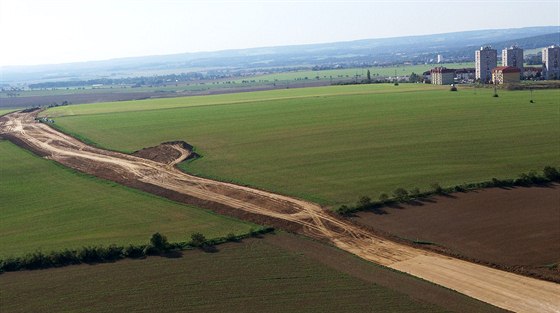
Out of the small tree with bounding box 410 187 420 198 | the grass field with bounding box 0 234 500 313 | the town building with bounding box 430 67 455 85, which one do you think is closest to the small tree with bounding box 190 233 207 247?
the grass field with bounding box 0 234 500 313

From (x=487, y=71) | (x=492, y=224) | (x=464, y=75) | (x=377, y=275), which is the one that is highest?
(x=487, y=71)

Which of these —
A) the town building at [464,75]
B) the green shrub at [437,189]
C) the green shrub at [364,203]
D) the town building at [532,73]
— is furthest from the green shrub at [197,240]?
the town building at [464,75]

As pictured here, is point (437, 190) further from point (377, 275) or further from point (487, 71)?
point (487, 71)

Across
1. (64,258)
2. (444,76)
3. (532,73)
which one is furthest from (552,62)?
(64,258)

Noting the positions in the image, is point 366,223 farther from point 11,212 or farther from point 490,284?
point 11,212

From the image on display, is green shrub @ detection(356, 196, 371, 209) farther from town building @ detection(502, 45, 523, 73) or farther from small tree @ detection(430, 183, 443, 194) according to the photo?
town building @ detection(502, 45, 523, 73)

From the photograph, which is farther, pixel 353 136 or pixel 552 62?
pixel 552 62

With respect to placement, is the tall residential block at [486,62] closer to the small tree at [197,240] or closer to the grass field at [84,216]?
the grass field at [84,216]
